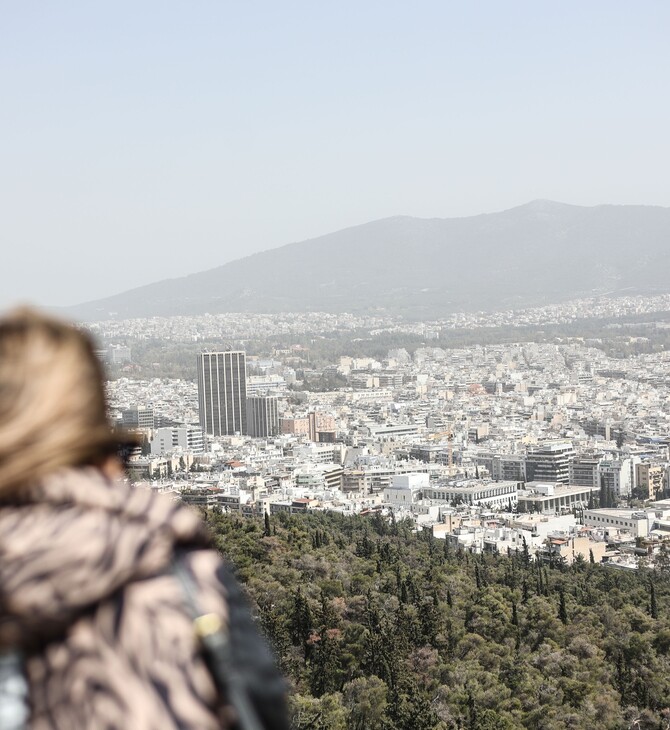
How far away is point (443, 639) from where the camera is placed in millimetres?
12836

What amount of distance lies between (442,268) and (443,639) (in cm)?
12060

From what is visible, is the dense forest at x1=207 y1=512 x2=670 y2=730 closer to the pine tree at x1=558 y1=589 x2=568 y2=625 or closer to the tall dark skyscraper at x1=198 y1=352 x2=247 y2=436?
the pine tree at x1=558 y1=589 x2=568 y2=625

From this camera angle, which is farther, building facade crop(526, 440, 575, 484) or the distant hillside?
the distant hillside

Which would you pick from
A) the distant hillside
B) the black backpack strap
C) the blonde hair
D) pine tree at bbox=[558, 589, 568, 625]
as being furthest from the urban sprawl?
the distant hillside

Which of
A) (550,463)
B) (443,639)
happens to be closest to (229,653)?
(443,639)

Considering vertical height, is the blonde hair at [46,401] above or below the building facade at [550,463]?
above

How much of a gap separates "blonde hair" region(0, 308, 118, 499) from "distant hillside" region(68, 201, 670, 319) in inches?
4210

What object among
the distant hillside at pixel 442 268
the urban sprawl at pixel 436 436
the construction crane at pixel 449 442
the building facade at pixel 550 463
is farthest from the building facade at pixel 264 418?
the distant hillside at pixel 442 268

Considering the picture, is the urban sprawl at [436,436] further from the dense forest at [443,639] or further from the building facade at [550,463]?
the dense forest at [443,639]

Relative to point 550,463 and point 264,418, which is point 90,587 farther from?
point 264,418

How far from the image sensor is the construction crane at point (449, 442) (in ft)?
130

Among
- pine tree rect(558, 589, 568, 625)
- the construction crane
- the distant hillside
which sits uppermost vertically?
the distant hillside

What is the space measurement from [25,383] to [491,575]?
16.6 metres

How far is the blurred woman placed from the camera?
649 millimetres
